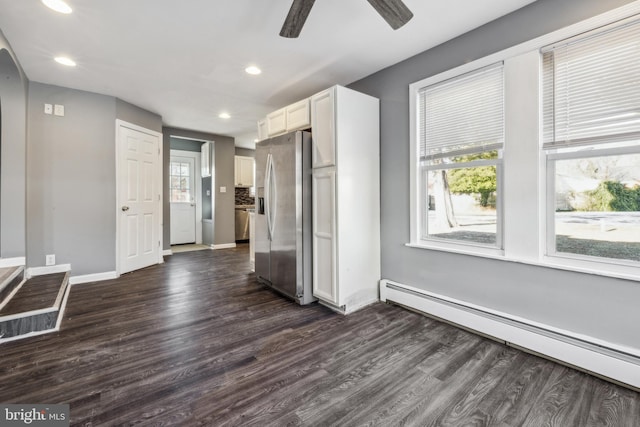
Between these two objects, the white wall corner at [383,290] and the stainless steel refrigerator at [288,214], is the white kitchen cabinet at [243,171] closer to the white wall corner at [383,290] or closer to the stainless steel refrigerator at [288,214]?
the stainless steel refrigerator at [288,214]

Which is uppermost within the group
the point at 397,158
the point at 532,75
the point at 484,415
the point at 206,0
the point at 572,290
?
the point at 206,0

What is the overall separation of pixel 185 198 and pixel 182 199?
0.07m

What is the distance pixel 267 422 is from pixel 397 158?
247 centimetres

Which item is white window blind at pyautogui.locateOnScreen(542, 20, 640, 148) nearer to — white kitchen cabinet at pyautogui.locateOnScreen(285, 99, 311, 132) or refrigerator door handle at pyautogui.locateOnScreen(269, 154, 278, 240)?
white kitchen cabinet at pyautogui.locateOnScreen(285, 99, 311, 132)

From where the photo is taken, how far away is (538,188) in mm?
2035

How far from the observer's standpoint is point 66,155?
3.57 m

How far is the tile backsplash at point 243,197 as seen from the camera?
23.8 ft

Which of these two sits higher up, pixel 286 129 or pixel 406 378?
pixel 286 129

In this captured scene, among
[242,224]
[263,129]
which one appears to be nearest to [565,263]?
[263,129]

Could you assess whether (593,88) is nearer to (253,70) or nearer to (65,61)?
(253,70)

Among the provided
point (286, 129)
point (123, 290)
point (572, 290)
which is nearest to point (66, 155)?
point (123, 290)

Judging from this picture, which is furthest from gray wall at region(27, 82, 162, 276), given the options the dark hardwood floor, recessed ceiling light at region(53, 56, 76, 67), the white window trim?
the white window trim

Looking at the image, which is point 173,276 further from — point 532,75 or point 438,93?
point 532,75

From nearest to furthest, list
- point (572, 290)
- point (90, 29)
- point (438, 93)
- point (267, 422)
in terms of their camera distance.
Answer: point (267, 422), point (572, 290), point (90, 29), point (438, 93)
